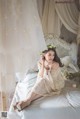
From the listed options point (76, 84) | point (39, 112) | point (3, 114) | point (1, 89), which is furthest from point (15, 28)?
point (76, 84)

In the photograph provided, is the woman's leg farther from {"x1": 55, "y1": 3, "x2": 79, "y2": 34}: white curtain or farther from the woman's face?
{"x1": 55, "y1": 3, "x2": 79, "y2": 34}: white curtain

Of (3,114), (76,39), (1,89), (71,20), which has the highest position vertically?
(71,20)

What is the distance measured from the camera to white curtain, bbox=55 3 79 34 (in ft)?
8.74

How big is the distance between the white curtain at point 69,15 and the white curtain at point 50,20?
0.17ft

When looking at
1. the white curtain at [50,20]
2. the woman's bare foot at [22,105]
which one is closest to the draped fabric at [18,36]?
the woman's bare foot at [22,105]

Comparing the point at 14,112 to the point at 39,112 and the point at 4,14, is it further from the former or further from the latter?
the point at 4,14

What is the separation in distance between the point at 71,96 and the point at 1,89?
2.40 feet

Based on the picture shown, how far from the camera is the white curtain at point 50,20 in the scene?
2.62 meters

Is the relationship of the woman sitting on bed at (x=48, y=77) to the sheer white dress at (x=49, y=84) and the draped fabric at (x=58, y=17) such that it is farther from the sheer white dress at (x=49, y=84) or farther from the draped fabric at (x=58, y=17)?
the draped fabric at (x=58, y=17)

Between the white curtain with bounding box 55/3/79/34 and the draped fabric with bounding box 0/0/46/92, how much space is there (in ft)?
2.23

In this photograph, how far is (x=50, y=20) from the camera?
8.84 ft

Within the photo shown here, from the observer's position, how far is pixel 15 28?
6.38ft

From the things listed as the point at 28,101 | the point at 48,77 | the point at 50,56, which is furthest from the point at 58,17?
the point at 28,101

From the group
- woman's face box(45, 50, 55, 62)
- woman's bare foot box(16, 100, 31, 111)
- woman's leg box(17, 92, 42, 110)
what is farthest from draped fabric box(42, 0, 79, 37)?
woman's bare foot box(16, 100, 31, 111)
